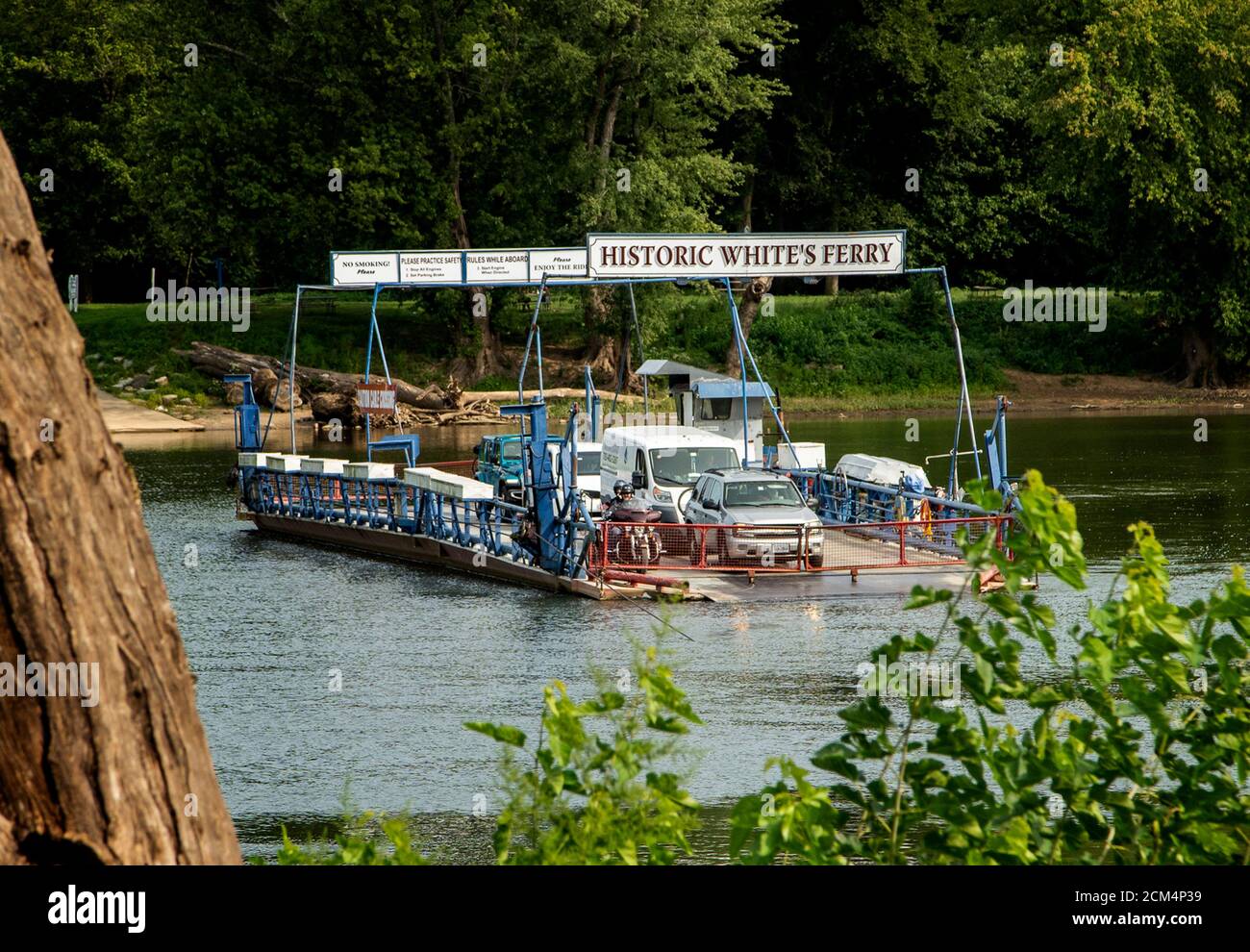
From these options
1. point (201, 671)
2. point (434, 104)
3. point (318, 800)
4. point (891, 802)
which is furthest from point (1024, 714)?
point (434, 104)

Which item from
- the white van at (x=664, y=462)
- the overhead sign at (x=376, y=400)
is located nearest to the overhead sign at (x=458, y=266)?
the overhead sign at (x=376, y=400)

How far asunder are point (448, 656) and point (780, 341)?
45.5 meters

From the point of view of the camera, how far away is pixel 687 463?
29.3 meters

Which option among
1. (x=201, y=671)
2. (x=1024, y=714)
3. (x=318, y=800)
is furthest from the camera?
(x=201, y=671)

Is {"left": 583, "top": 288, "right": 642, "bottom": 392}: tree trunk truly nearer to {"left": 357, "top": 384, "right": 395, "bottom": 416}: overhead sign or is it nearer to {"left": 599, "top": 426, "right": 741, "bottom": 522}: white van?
{"left": 357, "top": 384, "right": 395, "bottom": 416}: overhead sign

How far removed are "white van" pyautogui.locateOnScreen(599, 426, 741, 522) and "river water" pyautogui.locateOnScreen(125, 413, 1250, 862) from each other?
352 centimetres

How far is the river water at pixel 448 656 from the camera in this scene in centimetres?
1470

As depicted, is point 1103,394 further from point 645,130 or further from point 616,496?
point 616,496

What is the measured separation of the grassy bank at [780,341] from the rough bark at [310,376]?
74cm

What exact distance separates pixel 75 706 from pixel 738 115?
65.6 metres

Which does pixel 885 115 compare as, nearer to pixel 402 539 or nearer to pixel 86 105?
pixel 86 105

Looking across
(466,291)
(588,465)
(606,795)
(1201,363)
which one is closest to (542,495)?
(588,465)

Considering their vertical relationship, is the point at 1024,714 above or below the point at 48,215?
below
